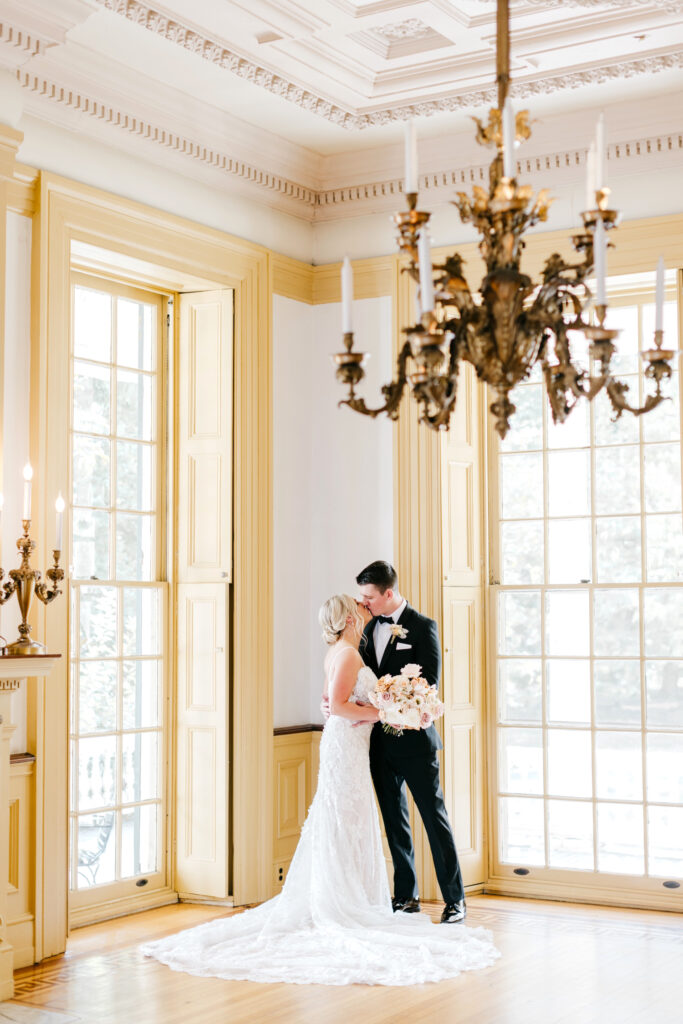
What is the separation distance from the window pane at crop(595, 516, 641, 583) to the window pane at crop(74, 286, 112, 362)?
2987 mm

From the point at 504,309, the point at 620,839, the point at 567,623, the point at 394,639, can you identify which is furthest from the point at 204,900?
the point at 504,309

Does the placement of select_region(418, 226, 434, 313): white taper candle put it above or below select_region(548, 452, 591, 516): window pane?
above

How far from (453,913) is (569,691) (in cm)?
153

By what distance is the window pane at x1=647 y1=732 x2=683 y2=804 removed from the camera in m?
6.77

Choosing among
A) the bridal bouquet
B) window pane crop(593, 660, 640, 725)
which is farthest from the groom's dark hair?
window pane crop(593, 660, 640, 725)

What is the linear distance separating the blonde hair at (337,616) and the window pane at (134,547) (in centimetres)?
127

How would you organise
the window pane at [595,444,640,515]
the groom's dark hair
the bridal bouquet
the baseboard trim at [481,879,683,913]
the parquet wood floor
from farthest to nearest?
the window pane at [595,444,640,515] < the baseboard trim at [481,879,683,913] < the groom's dark hair < the bridal bouquet < the parquet wood floor

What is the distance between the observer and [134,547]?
7008 mm

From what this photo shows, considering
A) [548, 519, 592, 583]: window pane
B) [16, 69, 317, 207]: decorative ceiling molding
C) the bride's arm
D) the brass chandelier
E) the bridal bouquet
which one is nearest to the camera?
the brass chandelier

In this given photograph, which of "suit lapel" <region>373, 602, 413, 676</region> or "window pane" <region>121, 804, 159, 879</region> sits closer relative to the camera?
"suit lapel" <region>373, 602, 413, 676</region>

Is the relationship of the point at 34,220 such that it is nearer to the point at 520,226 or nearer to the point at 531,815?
the point at 520,226

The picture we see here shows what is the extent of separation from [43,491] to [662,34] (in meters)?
3.65

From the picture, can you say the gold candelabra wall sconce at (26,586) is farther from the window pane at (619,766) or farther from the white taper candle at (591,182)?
the window pane at (619,766)

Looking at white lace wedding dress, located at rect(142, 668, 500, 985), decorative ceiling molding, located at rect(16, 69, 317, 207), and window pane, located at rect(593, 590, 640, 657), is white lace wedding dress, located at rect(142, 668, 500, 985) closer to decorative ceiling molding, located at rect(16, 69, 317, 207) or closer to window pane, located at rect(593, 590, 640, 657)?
window pane, located at rect(593, 590, 640, 657)
